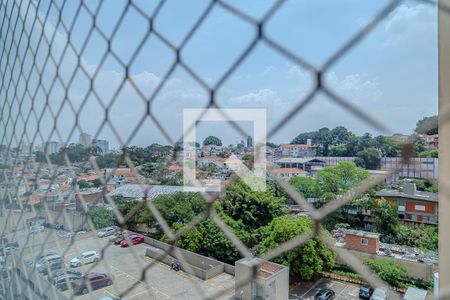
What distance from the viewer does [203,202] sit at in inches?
14.1

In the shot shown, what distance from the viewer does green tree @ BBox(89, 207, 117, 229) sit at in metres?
0.50

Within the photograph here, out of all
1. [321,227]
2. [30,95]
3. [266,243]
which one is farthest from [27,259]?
[321,227]

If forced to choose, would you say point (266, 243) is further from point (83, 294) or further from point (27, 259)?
point (27, 259)

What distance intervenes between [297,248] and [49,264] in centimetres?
55

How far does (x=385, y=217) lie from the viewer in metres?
0.26

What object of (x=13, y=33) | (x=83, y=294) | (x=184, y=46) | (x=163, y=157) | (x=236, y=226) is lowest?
(x=83, y=294)

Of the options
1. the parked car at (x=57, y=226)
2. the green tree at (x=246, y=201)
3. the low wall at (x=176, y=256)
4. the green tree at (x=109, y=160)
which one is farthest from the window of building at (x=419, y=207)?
the parked car at (x=57, y=226)

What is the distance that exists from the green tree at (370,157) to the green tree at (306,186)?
0.05 m

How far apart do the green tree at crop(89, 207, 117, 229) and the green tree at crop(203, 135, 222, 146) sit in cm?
24

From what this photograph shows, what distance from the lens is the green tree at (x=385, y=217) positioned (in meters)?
0.24

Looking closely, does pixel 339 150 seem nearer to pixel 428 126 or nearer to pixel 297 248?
pixel 428 126

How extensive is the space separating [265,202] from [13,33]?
770 mm
